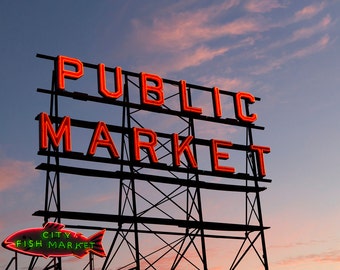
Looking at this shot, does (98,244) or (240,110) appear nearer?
(98,244)

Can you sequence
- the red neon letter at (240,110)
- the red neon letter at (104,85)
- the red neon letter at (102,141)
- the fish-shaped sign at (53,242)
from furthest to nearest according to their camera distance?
the red neon letter at (240,110) → the red neon letter at (104,85) → the red neon letter at (102,141) → the fish-shaped sign at (53,242)

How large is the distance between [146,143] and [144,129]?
64cm

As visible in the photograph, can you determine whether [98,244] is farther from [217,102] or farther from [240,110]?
[240,110]

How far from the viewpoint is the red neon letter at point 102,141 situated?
89.9ft

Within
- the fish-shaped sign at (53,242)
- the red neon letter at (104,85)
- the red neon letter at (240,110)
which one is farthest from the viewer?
the red neon letter at (240,110)

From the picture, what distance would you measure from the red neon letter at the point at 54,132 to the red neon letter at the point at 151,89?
14.3ft

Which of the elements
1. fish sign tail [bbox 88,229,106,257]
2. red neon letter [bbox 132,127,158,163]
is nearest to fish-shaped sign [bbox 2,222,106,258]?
fish sign tail [bbox 88,229,106,257]

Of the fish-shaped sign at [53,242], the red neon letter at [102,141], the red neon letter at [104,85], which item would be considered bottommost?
the fish-shaped sign at [53,242]

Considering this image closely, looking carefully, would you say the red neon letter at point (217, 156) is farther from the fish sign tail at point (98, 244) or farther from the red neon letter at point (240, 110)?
the fish sign tail at point (98, 244)

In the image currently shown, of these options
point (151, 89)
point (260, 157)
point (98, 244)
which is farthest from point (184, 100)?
point (98, 244)

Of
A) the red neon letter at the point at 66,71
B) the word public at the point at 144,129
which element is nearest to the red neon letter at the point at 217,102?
the word public at the point at 144,129

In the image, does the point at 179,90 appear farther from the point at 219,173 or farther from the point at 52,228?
the point at 52,228

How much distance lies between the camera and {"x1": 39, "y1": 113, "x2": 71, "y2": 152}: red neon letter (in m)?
26.4

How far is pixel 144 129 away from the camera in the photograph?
29375mm
